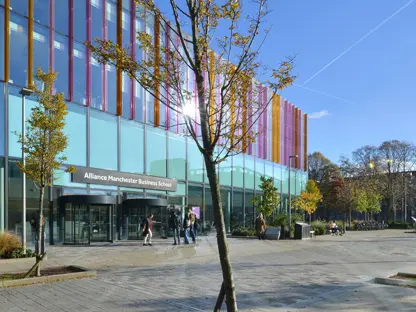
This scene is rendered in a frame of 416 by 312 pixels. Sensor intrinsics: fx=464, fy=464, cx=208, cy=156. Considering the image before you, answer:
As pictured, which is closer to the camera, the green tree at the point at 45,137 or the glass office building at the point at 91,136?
the green tree at the point at 45,137

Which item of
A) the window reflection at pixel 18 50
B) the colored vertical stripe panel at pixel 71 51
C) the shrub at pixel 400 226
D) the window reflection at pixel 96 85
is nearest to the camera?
the window reflection at pixel 18 50

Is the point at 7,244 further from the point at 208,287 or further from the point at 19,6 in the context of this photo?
the point at 19,6

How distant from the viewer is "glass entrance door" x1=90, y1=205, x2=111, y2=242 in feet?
77.4

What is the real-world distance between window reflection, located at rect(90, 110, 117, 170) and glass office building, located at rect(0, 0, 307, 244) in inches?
2.2

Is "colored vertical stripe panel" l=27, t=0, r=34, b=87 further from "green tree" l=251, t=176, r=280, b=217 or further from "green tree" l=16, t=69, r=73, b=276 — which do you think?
"green tree" l=251, t=176, r=280, b=217

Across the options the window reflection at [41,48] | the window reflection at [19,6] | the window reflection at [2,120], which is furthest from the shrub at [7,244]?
the window reflection at [19,6]

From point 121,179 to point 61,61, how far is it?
715 cm

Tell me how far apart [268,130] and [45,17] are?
25059 millimetres

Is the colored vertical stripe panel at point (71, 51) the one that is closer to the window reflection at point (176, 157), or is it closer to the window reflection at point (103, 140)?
the window reflection at point (103, 140)

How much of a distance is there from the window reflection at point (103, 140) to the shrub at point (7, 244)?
30.5ft

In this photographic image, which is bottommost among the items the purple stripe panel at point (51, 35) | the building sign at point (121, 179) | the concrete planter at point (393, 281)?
the concrete planter at point (393, 281)

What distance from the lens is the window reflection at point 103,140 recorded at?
24.7 meters

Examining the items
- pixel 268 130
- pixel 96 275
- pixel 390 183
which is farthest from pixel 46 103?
pixel 390 183

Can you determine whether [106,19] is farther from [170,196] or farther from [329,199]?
[329,199]
